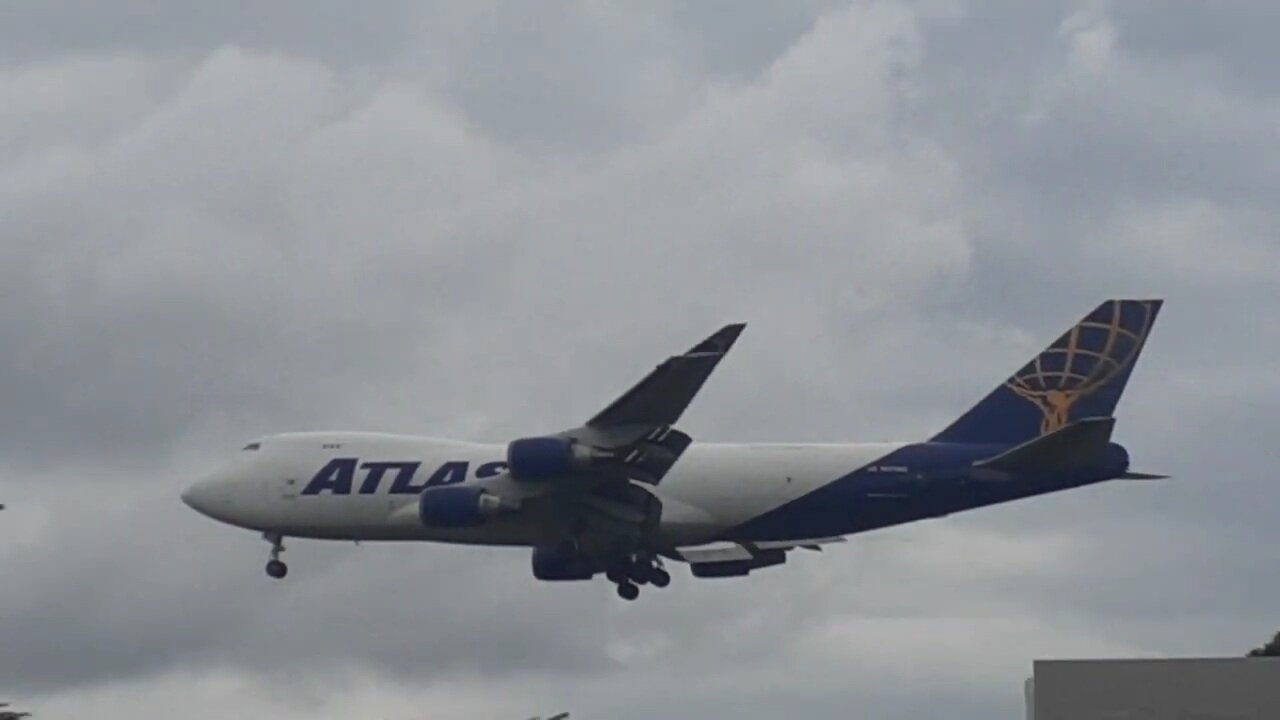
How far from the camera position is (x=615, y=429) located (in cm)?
7456

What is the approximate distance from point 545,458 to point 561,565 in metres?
6.43

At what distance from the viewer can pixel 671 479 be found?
78125mm

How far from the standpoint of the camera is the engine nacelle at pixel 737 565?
80812 millimetres

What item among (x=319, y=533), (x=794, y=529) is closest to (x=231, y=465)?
(x=319, y=533)

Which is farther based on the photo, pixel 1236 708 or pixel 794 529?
pixel 794 529

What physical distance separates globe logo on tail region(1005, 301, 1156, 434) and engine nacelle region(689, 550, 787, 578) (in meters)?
8.82

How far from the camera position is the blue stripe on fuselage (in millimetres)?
75250

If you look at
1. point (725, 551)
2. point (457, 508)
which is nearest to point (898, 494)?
point (725, 551)

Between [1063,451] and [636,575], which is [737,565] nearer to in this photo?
[636,575]

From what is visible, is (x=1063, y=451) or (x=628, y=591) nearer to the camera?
(x=1063, y=451)

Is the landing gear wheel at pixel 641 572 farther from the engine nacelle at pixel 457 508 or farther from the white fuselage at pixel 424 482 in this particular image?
the engine nacelle at pixel 457 508

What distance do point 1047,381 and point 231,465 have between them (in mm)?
24459

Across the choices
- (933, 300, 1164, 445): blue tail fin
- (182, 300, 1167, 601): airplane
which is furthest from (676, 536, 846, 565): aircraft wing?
(933, 300, 1164, 445): blue tail fin

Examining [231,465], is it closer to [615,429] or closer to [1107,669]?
[615,429]
